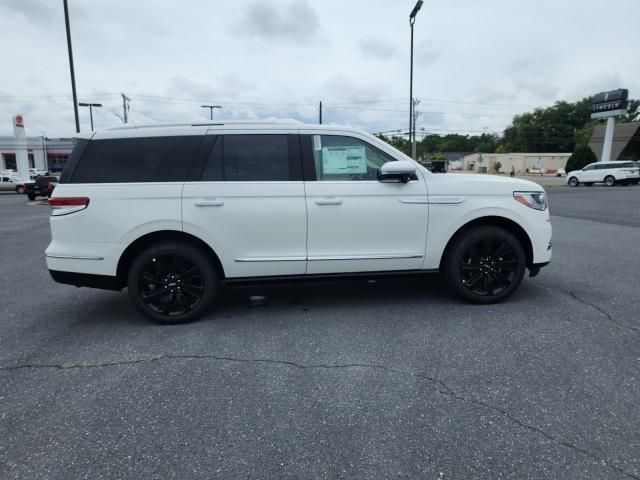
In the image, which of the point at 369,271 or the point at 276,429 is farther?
the point at 369,271

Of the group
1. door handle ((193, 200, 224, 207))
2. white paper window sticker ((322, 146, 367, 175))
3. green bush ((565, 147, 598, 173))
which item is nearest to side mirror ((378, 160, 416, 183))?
white paper window sticker ((322, 146, 367, 175))

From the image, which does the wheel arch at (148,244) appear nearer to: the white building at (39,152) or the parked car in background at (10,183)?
the parked car in background at (10,183)

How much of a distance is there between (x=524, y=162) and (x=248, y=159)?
3371 inches

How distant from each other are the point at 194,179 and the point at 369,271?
1.92 meters

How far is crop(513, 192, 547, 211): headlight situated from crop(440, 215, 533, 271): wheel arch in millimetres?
245

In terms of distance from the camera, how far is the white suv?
3.85 meters

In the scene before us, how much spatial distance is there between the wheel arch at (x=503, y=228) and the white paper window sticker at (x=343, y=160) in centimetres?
120

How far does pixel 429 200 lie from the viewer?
420 centimetres

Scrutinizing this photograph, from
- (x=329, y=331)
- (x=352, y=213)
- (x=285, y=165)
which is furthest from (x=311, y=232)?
(x=329, y=331)

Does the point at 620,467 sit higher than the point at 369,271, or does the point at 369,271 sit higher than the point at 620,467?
the point at 369,271

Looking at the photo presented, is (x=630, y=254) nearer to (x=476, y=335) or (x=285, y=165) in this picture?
(x=476, y=335)

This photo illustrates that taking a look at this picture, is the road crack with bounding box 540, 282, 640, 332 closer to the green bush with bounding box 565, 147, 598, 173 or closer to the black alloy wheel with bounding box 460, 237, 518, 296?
the black alloy wheel with bounding box 460, 237, 518, 296

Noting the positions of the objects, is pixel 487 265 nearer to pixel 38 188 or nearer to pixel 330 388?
pixel 330 388

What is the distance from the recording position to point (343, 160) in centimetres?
416
